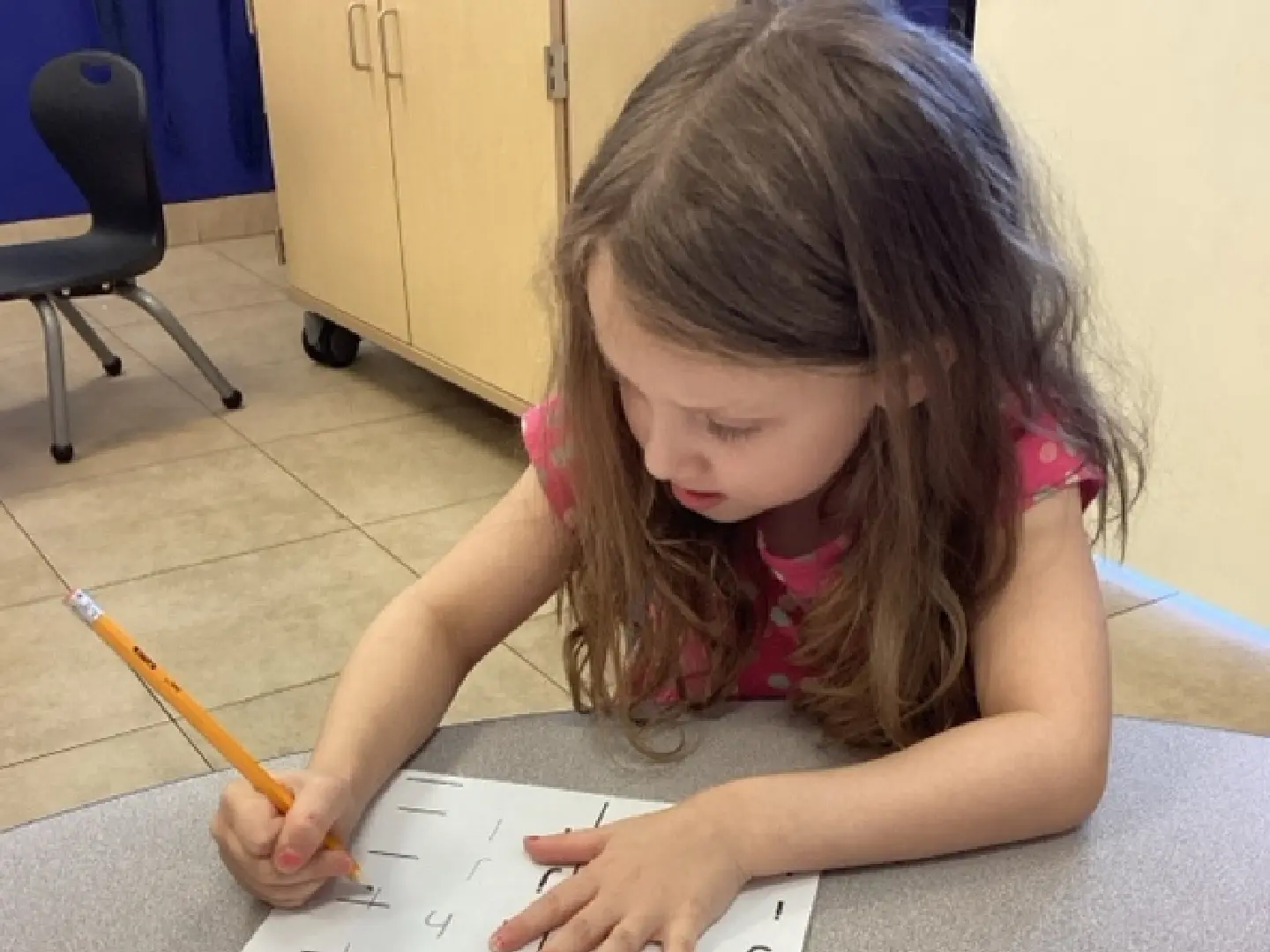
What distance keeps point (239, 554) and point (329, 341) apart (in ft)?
2.96

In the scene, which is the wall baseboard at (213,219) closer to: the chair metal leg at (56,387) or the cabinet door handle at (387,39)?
the chair metal leg at (56,387)

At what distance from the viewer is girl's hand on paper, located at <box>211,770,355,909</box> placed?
577 millimetres

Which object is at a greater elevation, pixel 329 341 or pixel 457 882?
pixel 457 882

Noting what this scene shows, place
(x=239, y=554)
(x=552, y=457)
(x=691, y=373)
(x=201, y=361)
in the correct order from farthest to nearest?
(x=201, y=361) → (x=239, y=554) → (x=552, y=457) → (x=691, y=373)

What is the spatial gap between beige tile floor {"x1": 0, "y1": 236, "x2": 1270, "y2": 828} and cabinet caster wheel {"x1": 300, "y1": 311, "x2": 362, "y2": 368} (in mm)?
39

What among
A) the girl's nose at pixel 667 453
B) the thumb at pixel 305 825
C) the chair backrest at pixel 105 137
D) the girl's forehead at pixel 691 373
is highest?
the girl's forehead at pixel 691 373

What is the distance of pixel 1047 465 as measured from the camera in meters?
0.70

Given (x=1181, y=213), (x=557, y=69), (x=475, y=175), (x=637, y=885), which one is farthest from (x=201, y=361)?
(x=637, y=885)

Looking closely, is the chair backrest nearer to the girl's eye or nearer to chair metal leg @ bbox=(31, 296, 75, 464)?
chair metal leg @ bbox=(31, 296, 75, 464)

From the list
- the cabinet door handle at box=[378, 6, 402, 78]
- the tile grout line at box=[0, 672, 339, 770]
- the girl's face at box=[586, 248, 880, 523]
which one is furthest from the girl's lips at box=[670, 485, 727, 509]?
the cabinet door handle at box=[378, 6, 402, 78]

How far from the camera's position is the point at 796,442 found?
66cm

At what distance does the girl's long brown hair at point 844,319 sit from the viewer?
609 mm

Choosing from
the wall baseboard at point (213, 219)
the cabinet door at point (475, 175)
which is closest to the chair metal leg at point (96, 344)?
the cabinet door at point (475, 175)

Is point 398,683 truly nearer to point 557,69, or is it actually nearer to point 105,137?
point 557,69
